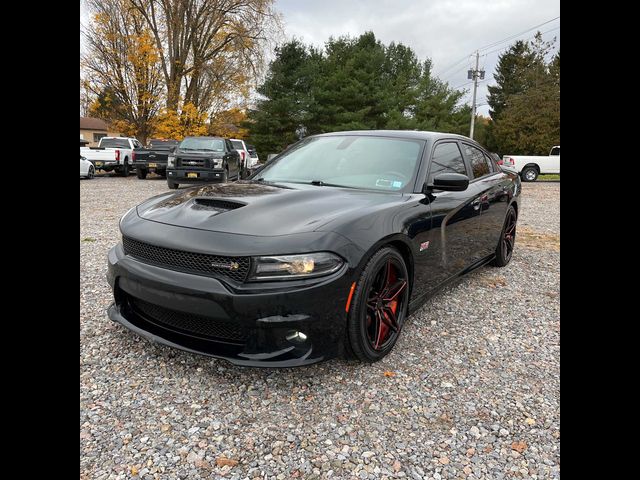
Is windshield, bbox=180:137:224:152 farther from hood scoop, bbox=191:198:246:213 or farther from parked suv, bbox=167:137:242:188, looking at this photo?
hood scoop, bbox=191:198:246:213

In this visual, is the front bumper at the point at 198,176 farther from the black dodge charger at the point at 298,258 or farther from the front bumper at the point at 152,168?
the black dodge charger at the point at 298,258

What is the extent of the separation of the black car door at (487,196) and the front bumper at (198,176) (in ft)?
33.4

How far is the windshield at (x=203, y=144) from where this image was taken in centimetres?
1419

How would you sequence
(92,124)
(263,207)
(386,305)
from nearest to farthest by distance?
(263,207), (386,305), (92,124)

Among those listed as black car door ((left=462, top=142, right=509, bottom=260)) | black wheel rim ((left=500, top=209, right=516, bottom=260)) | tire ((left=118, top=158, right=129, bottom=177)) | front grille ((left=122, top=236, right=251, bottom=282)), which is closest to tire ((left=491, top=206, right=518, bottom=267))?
black wheel rim ((left=500, top=209, right=516, bottom=260))

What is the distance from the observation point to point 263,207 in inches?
102

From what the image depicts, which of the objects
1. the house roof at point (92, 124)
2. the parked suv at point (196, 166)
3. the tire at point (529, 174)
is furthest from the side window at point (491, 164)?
the house roof at point (92, 124)

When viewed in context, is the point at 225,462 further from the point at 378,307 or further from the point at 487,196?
the point at 487,196

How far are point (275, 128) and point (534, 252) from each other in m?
24.1

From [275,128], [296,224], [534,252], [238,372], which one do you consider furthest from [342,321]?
[275,128]

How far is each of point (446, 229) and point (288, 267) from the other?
1638 millimetres

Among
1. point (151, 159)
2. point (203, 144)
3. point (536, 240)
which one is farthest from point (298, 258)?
point (151, 159)
